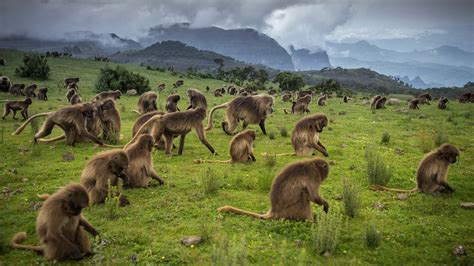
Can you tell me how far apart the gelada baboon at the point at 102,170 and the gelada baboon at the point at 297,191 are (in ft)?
11.0

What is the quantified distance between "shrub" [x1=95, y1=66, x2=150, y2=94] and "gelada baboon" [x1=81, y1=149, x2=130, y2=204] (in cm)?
3147

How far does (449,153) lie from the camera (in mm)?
10164

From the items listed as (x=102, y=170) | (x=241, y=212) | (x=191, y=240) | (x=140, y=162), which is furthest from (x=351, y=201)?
(x=102, y=170)

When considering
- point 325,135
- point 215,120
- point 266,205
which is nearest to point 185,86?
point 215,120

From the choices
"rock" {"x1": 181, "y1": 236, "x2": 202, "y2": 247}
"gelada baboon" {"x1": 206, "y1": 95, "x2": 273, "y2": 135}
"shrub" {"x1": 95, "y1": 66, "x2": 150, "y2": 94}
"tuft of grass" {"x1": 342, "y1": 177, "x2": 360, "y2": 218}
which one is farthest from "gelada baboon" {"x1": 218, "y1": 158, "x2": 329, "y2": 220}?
"shrub" {"x1": 95, "y1": 66, "x2": 150, "y2": 94}

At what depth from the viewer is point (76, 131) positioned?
52.2ft

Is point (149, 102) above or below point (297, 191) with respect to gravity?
above

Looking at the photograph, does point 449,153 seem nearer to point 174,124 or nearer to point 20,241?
point 174,124

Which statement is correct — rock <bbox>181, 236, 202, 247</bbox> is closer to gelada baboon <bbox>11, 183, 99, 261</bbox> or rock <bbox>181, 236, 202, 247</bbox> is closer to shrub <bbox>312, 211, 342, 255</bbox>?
gelada baboon <bbox>11, 183, 99, 261</bbox>

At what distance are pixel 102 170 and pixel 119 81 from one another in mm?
32239

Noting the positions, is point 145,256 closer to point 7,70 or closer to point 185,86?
point 185,86

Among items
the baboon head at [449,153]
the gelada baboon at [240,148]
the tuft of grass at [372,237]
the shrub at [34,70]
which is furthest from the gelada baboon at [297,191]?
the shrub at [34,70]

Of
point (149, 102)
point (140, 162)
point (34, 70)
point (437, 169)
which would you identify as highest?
point (34, 70)

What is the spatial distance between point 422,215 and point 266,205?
3700mm
